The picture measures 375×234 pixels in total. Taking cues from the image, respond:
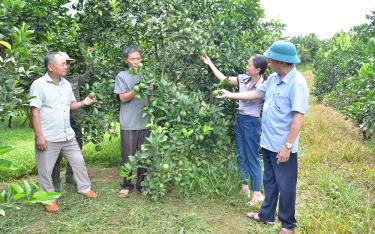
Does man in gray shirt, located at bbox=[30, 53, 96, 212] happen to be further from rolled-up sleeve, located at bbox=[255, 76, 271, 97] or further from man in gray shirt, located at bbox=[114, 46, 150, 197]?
rolled-up sleeve, located at bbox=[255, 76, 271, 97]

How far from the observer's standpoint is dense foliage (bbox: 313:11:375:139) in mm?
5082

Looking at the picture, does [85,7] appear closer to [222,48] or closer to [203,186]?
[222,48]

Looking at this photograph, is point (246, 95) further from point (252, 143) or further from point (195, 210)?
point (195, 210)

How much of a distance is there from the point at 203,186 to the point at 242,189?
0.54 metres

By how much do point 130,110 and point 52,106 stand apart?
83cm

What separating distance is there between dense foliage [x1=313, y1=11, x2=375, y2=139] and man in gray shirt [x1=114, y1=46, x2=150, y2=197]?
2733 mm

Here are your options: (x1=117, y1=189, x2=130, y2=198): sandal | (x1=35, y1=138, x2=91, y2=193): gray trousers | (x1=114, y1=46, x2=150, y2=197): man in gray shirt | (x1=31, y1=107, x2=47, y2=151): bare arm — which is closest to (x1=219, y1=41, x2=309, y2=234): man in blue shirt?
(x1=114, y1=46, x2=150, y2=197): man in gray shirt

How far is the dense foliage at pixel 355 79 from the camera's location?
5.08 m

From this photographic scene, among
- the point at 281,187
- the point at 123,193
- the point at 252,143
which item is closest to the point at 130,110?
the point at 123,193

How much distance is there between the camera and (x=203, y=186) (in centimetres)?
471

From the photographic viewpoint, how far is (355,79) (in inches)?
225

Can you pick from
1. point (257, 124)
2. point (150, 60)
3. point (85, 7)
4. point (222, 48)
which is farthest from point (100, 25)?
point (257, 124)

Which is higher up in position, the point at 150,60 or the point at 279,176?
the point at 150,60

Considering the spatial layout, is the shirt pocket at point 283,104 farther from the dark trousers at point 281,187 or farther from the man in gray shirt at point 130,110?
the man in gray shirt at point 130,110
